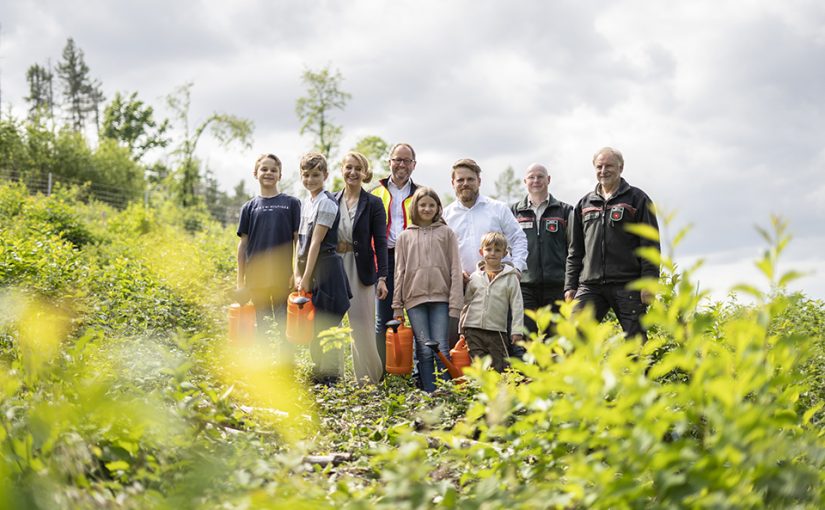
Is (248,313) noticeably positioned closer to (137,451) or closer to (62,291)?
(62,291)

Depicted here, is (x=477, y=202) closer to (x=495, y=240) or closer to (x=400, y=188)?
(x=495, y=240)

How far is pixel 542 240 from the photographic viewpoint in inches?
267

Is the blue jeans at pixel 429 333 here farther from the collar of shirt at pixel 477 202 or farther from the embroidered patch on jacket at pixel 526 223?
the embroidered patch on jacket at pixel 526 223

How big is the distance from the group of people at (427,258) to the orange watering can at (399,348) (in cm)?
10

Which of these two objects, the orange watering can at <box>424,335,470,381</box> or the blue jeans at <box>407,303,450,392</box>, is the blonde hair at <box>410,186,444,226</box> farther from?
the orange watering can at <box>424,335,470,381</box>

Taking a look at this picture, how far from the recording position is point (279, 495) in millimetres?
2287

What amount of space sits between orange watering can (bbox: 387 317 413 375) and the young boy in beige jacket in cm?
54

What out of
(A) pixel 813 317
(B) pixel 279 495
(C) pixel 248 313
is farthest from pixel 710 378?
(A) pixel 813 317

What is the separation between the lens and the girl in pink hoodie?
5953 mm

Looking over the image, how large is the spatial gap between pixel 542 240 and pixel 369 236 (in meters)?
1.67

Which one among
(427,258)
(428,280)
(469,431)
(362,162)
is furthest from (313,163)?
(469,431)

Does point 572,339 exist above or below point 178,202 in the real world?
below

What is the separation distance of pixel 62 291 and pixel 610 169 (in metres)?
5.67

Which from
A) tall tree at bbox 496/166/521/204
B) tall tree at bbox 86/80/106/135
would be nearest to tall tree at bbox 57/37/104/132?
tall tree at bbox 86/80/106/135
